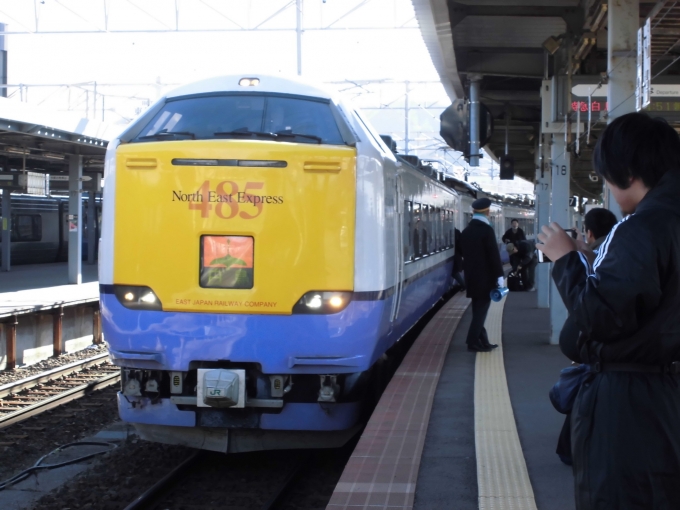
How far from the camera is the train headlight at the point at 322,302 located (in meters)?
6.06

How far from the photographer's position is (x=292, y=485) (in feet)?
21.9

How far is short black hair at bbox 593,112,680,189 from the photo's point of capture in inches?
102

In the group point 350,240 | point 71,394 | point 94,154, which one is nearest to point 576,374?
point 350,240

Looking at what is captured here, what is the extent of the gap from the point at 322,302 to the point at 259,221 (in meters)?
0.72

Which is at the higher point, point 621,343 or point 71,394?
point 621,343

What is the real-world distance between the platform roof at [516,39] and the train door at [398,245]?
2.56 meters

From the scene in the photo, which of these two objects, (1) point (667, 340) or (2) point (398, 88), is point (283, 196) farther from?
(2) point (398, 88)

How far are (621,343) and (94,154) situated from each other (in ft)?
61.8

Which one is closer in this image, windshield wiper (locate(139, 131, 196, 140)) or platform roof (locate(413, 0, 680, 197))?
windshield wiper (locate(139, 131, 196, 140))

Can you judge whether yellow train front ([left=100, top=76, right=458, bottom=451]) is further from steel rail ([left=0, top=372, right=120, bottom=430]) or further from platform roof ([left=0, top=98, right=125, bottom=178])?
platform roof ([left=0, top=98, right=125, bottom=178])

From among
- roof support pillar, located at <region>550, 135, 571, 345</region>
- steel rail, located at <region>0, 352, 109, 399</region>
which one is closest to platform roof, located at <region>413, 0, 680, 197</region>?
roof support pillar, located at <region>550, 135, 571, 345</region>

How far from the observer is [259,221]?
6.07 m

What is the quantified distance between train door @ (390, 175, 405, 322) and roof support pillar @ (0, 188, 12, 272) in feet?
59.0

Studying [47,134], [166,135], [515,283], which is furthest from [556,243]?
[515,283]
